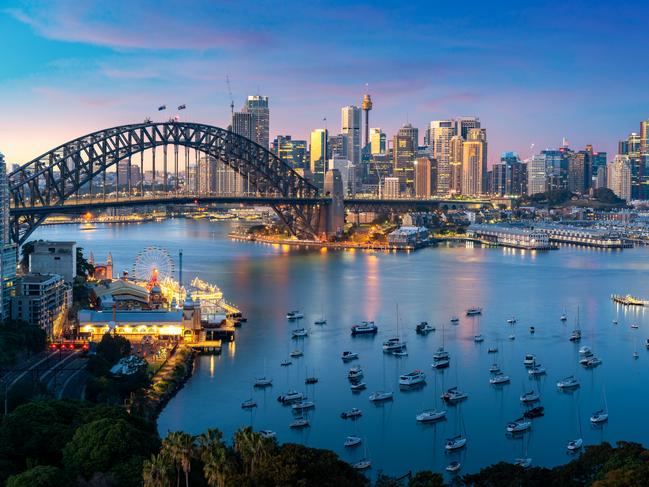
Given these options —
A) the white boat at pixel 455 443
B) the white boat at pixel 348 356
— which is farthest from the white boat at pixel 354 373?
the white boat at pixel 455 443

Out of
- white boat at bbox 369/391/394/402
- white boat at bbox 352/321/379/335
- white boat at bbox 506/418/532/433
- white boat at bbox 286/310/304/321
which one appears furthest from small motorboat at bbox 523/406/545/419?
white boat at bbox 286/310/304/321

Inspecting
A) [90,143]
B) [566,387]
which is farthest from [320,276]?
[566,387]

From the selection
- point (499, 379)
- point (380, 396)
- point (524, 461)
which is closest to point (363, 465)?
point (524, 461)

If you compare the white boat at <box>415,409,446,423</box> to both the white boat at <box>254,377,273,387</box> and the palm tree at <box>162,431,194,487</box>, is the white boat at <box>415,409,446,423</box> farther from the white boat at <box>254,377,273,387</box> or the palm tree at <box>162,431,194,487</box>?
the palm tree at <box>162,431,194,487</box>

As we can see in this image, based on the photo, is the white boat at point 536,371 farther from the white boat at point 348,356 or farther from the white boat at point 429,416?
the white boat at point 348,356

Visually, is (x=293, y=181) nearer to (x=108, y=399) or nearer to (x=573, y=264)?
(x=573, y=264)

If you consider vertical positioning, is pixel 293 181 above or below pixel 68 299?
above

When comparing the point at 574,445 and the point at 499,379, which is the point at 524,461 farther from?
the point at 499,379
